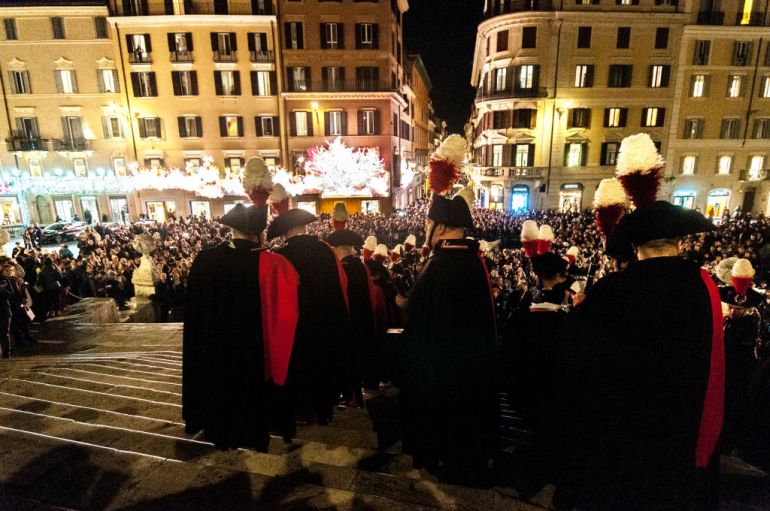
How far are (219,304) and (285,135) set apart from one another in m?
29.4

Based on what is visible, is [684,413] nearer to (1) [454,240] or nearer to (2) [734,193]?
(1) [454,240]

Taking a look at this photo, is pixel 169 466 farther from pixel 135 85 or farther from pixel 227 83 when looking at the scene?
pixel 135 85

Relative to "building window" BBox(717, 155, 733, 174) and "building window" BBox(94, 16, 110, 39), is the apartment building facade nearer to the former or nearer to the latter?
"building window" BBox(717, 155, 733, 174)

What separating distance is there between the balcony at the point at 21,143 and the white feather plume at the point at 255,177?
121ft

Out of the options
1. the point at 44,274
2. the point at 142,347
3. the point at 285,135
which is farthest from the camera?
the point at 285,135

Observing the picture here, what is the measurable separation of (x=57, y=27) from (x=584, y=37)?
124 ft

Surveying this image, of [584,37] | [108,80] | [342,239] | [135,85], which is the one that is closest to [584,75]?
[584,37]

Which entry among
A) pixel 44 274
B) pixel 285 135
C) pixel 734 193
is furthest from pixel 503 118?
pixel 44 274

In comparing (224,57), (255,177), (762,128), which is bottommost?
(255,177)

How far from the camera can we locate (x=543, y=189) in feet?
104

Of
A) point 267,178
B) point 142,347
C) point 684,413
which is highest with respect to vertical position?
point 267,178

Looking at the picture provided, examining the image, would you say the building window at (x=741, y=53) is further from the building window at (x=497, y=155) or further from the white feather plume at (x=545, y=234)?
the white feather plume at (x=545, y=234)

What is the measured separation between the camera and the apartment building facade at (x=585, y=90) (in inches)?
1141

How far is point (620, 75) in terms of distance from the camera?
29781mm
